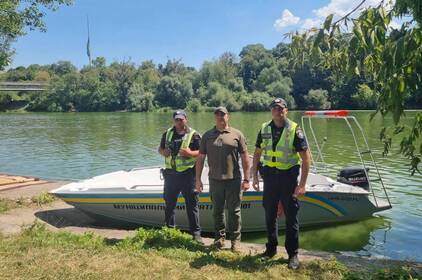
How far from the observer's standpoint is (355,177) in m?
9.08

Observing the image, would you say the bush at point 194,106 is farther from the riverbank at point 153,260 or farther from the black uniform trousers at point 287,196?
the black uniform trousers at point 287,196

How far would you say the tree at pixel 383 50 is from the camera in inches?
125

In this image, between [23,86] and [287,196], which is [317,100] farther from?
[287,196]

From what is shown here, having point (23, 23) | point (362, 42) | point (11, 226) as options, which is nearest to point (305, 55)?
point (362, 42)

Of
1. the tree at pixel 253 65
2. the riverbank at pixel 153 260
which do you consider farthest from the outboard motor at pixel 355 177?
the tree at pixel 253 65

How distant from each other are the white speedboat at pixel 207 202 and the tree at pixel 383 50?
3739mm

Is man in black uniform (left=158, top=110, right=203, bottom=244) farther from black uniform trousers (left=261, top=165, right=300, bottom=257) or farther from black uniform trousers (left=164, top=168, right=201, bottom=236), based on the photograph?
black uniform trousers (left=261, top=165, right=300, bottom=257)

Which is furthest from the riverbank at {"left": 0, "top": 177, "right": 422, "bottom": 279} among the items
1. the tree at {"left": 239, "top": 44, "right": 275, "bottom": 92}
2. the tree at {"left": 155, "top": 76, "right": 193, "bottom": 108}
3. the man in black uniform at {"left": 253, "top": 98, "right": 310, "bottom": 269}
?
the tree at {"left": 239, "top": 44, "right": 275, "bottom": 92}

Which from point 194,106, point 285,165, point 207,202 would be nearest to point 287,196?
point 285,165

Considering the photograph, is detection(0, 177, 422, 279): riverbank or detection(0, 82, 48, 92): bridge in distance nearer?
detection(0, 177, 422, 279): riverbank

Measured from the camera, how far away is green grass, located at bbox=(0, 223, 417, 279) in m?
4.81

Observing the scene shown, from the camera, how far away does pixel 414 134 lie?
420 centimetres

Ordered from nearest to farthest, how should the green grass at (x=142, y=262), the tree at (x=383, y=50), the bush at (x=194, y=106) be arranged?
the tree at (x=383, y=50) → the green grass at (x=142, y=262) → the bush at (x=194, y=106)

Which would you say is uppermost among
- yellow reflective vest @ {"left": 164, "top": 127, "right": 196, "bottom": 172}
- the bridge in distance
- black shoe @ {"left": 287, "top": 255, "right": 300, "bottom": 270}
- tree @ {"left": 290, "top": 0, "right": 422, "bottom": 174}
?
the bridge in distance
